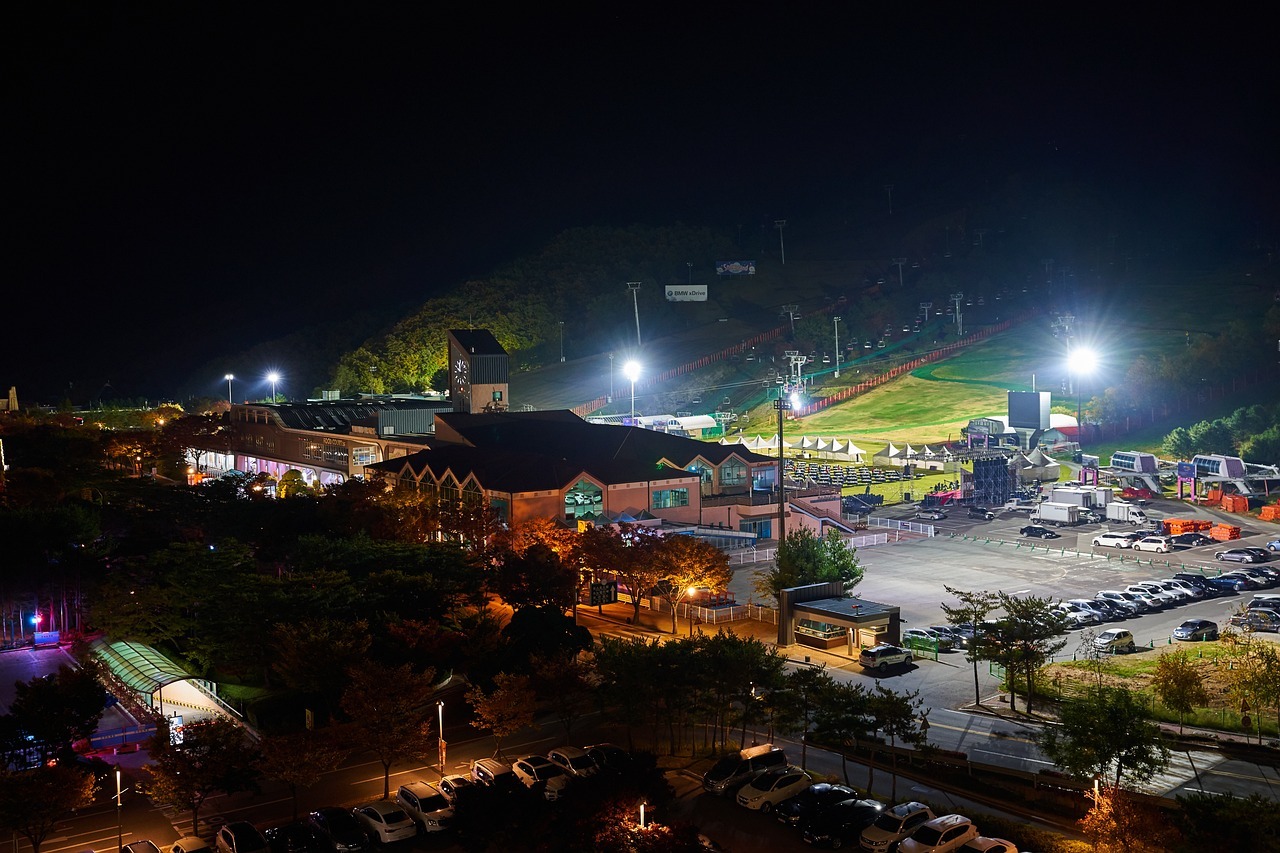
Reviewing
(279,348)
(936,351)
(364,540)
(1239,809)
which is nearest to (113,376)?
(279,348)

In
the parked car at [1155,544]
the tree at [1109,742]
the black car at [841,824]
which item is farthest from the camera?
the parked car at [1155,544]

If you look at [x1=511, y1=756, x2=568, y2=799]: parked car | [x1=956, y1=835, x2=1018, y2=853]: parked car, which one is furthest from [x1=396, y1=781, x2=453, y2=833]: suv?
[x1=956, y1=835, x2=1018, y2=853]: parked car

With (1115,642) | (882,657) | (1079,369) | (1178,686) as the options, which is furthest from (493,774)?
(1079,369)

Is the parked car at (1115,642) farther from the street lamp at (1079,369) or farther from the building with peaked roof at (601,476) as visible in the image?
the street lamp at (1079,369)

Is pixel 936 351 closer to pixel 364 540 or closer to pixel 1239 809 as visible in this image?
pixel 364 540

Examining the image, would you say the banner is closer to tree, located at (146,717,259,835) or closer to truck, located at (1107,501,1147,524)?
truck, located at (1107,501,1147,524)

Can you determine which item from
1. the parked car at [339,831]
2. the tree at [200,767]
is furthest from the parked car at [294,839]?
the tree at [200,767]

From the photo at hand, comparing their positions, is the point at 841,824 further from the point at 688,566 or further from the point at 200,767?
the point at 688,566
